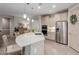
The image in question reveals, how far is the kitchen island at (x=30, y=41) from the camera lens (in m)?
2.29

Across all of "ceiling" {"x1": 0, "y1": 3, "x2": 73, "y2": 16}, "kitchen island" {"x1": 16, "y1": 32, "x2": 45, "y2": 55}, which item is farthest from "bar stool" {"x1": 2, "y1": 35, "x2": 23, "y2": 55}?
"ceiling" {"x1": 0, "y1": 3, "x2": 73, "y2": 16}

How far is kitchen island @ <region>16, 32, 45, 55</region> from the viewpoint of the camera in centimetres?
229

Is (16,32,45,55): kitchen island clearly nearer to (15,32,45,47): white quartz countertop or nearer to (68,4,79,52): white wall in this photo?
(15,32,45,47): white quartz countertop

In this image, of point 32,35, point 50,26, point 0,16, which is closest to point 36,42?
point 32,35

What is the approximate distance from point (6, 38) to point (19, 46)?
0.39 meters

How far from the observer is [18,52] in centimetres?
225

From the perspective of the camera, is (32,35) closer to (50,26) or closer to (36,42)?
(36,42)

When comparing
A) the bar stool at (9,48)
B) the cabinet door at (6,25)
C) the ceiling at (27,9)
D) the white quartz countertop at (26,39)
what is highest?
the ceiling at (27,9)

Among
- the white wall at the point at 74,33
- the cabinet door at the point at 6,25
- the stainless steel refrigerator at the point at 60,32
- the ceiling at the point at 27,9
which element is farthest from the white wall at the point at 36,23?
the white wall at the point at 74,33

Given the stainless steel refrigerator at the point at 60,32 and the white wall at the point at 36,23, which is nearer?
the white wall at the point at 36,23

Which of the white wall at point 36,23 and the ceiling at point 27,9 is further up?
the ceiling at point 27,9

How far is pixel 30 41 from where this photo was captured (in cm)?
234

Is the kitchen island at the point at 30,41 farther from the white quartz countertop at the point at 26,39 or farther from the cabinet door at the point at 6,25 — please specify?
the cabinet door at the point at 6,25

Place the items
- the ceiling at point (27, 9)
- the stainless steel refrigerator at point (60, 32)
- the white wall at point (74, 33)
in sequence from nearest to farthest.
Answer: the ceiling at point (27, 9) < the white wall at point (74, 33) < the stainless steel refrigerator at point (60, 32)
